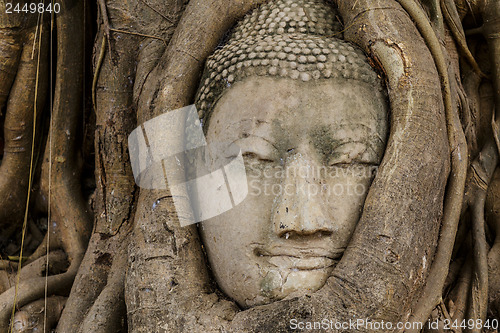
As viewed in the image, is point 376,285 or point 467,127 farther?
point 467,127

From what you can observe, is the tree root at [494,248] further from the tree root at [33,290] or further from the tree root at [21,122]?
the tree root at [21,122]

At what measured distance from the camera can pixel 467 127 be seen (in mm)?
2207

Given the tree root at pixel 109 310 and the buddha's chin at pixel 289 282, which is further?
the tree root at pixel 109 310

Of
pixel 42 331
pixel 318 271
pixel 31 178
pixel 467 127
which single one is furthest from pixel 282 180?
pixel 31 178

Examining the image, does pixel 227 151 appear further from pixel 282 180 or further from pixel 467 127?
pixel 467 127

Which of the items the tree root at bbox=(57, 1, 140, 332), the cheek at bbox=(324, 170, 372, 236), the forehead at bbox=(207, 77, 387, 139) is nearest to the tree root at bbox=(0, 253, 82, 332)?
the tree root at bbox=(57, 1, 140, 332)

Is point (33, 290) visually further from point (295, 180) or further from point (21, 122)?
point (295, 180)

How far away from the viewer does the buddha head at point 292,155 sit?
5.91 ft

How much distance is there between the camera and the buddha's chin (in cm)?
177

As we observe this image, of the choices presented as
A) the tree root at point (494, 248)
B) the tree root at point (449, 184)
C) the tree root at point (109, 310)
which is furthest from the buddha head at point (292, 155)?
the tree root at point (494, 248)

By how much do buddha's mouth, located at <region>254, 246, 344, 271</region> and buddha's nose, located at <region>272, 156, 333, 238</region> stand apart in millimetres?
48

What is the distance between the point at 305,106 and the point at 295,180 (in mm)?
243

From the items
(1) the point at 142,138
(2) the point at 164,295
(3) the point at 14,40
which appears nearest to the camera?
(2) the point at 164,295

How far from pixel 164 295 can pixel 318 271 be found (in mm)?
476
